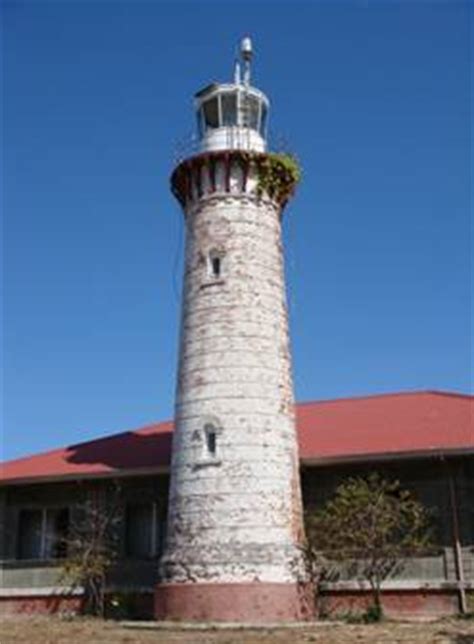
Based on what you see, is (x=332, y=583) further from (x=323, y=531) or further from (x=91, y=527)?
(x=91, y=527)

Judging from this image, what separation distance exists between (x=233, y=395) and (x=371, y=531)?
4.49 metres

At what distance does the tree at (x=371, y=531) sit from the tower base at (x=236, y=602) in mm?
1310

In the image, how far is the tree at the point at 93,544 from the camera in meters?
25.4

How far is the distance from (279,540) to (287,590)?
1.12 meters

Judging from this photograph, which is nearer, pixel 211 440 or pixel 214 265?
pixel 211 440

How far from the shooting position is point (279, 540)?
22.2 meters

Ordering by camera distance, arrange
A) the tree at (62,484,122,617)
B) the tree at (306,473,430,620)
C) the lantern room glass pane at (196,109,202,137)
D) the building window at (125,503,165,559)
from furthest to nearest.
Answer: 1. the building window at (125,503,165,559)
2. the lantern room glass pane at (196,109,202,137)
3. the tree at (62,484,122,617)
4. the tree at (306,473,430,620)

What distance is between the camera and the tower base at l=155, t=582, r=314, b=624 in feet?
70.0

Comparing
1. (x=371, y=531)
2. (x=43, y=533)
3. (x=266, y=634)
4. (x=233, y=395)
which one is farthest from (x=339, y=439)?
(x=43, y=533)

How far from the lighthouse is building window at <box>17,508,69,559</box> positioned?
5.60 metres

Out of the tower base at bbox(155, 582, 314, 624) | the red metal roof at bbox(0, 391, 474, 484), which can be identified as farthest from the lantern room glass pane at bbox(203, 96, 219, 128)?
the tower base at bbox(155, 582, 314, 624)

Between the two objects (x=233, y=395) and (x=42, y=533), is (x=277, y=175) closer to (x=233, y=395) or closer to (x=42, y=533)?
(x=233, y=395)

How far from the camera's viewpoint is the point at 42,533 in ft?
91.6

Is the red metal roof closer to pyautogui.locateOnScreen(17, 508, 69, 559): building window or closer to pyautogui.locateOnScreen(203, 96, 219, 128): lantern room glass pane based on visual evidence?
pyautogui.locateOnScreen(17, 508, 69, 559): building window
